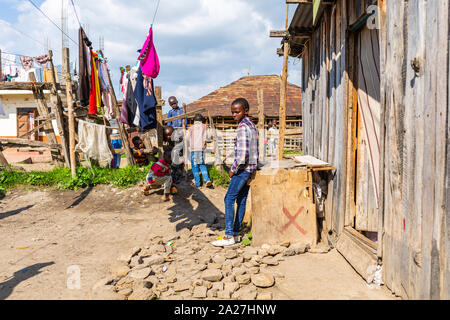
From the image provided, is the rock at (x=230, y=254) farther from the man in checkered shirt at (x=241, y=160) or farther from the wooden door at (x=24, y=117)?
the wooden door at (x=24, y=117)

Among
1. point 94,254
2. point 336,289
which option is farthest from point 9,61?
point 336,289

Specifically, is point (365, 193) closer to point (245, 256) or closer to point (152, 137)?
point (245, 256)

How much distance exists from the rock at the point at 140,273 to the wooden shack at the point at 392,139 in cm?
229

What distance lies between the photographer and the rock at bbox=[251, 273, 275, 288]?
296 cm

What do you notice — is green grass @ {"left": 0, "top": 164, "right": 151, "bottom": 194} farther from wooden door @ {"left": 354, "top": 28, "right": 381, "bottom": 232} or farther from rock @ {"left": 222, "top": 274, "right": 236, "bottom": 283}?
wooden door @ {"left": 354, "top": 28, "right": 381, "bottom": 232}

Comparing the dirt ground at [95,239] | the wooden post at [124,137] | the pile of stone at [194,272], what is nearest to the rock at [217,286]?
the pile of stone at [194,272]

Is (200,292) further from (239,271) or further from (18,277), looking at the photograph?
(18,277)

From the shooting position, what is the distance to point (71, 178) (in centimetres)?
782

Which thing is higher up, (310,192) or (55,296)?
(310,192)

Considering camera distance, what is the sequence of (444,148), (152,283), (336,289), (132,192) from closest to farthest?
(444,148) → (336,289) → (152,283) → (132,192)

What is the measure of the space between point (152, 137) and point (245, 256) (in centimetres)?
695

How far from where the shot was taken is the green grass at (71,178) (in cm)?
773

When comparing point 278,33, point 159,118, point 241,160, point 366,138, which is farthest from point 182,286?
point 278,33

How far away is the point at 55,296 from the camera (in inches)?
117
